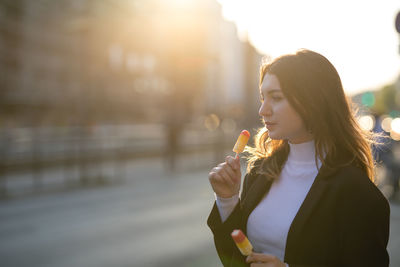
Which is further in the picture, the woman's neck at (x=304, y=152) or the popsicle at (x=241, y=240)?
the woman's neck at (x=304, y=152)

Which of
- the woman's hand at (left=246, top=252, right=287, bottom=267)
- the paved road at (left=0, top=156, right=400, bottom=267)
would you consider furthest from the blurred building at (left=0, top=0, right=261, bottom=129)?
the woman's hand at (left=246, top=252, right=287, bottom=267)

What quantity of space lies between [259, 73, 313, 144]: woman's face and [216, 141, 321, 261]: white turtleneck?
121 millimetres

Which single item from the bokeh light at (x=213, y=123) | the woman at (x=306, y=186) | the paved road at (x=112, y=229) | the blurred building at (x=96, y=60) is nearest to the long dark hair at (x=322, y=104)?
the woman at (x=306, y=186)

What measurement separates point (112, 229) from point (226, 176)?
6.06 meters

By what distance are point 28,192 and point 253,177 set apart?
10364 millimetres

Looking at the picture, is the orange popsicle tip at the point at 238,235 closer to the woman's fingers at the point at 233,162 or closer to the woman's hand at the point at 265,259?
the woman's hand at the point at 265,259

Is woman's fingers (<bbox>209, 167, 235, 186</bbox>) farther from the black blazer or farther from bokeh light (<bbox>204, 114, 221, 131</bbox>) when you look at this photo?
bokeh light (<bbox>204, 114, 221, 131</bbox>)

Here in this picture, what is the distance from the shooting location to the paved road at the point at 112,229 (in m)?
6.11

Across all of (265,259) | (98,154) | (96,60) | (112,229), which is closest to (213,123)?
(96,60)

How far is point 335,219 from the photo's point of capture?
193 cm

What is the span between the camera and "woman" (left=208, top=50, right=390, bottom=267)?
189cm

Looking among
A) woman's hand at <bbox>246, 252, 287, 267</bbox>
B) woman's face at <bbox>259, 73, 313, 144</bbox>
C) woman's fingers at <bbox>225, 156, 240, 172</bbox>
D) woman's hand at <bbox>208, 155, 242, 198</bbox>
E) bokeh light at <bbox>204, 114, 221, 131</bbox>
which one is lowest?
bokeh light at <bbox>204, 114, 221, 131</bbox>

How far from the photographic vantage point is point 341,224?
6.24 feet

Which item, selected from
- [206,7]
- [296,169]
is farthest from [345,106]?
[206,7]
